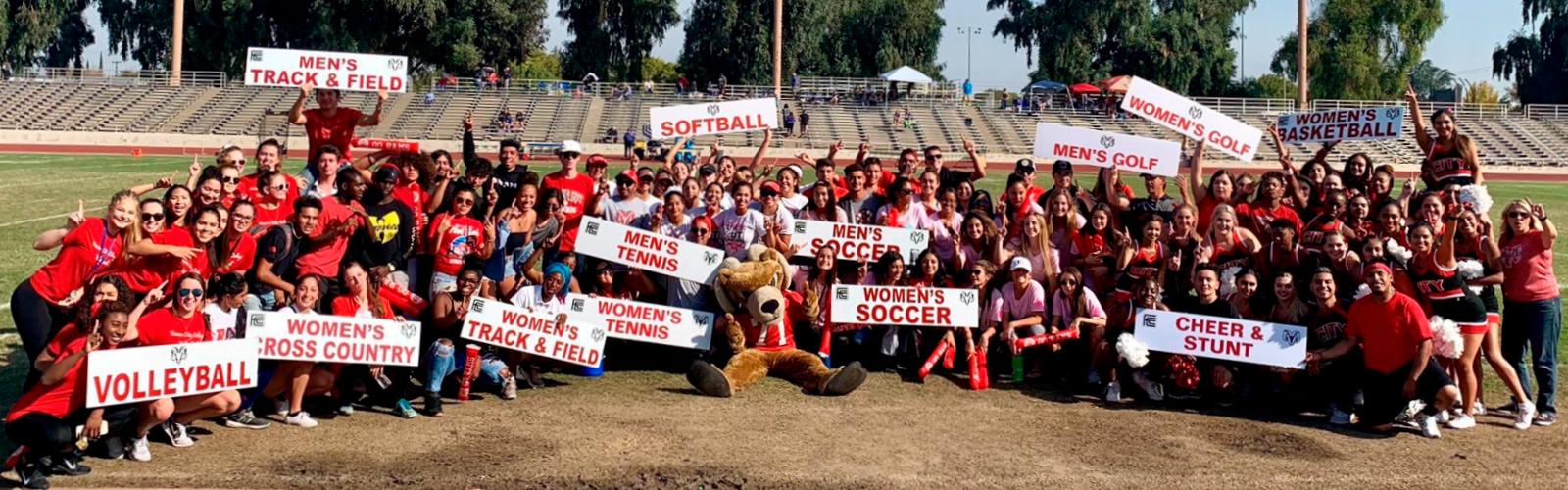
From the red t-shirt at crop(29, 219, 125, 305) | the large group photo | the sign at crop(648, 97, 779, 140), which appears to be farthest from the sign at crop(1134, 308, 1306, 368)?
the red t-shirt at crop(29, 219, 125, 305)

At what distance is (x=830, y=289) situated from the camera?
9828 millimetres

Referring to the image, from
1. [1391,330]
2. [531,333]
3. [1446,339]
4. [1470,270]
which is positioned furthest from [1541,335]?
[531,333]

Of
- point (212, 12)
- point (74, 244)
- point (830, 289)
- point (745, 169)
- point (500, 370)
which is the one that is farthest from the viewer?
point (212, 12)

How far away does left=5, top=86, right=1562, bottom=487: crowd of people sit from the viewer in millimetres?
7555

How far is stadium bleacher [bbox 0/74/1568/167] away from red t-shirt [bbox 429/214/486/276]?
38053 millimetres

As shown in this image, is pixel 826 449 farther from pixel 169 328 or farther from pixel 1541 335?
pixel 1541 335

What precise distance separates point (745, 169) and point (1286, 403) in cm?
530

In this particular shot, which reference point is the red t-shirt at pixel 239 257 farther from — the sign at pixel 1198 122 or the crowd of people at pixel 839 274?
the sign at pixel 1198 122

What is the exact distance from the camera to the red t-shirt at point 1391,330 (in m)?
8.05

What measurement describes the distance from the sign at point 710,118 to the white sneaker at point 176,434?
18.6ft

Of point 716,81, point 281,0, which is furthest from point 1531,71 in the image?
point 281,0

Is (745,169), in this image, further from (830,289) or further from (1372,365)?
(1372,365)

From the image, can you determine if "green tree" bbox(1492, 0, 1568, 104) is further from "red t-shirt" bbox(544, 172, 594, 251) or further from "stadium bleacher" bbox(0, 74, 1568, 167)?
"red t-shirt" bbox(544, 172, 594, 251)

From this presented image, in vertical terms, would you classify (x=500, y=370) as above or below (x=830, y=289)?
below
